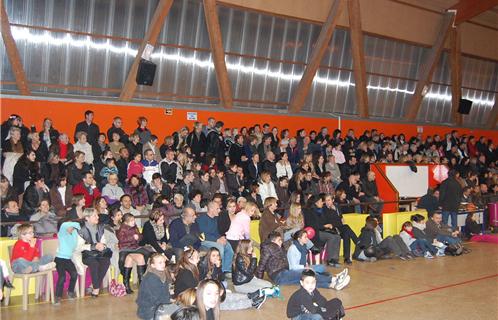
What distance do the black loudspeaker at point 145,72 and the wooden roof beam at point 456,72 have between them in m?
13.0

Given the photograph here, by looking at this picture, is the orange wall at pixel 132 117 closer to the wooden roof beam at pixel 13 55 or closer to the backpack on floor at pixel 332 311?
the wooden roof beam at pixel 13 55

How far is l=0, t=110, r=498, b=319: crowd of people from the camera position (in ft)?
26.5

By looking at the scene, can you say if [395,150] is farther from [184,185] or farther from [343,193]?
[184,185]

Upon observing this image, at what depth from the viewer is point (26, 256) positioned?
821 centimetres

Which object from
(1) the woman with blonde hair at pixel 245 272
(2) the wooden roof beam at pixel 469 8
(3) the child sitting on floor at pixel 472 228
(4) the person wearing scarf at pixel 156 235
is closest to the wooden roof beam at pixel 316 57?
(2) the wooden roof beam at pixel 469 8

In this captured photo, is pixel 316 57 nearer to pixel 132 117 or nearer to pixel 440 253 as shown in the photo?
pixel 132 117

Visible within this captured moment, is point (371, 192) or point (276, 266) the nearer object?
point (276, 266)

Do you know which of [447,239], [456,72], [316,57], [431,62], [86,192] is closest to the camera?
[86,192]

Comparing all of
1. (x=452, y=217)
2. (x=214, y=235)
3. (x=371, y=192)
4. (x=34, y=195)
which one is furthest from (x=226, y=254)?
(x=452, y=217)

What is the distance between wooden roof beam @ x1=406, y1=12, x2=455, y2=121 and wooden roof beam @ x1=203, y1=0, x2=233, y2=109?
8.73 m

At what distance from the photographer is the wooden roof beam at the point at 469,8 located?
2064cm

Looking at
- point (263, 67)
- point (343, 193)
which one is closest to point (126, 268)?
point (343, 193)

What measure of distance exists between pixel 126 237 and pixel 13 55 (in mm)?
6690

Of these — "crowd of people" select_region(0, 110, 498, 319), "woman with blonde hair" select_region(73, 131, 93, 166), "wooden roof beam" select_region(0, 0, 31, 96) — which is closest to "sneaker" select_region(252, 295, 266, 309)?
"crowd of people" select_region(0, 110, 498, 319)
